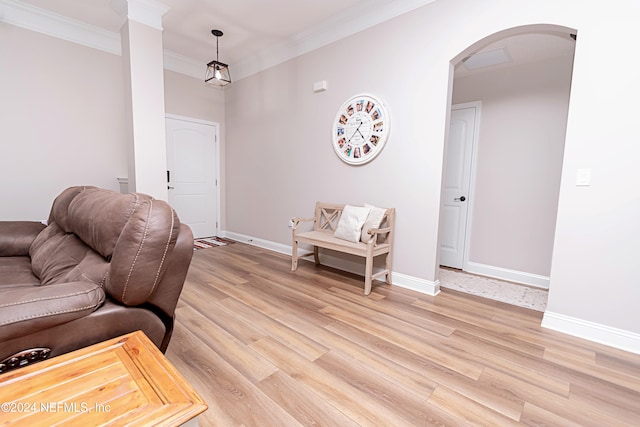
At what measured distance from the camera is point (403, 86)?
292 centimetres

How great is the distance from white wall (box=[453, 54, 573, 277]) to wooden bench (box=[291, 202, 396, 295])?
4.75ft

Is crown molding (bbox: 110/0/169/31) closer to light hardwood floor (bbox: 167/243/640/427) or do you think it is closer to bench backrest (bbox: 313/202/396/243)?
bench backrest (bbox: 313/202/396/243)

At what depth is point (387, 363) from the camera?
1739 millimetres

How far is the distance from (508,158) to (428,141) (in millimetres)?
1363

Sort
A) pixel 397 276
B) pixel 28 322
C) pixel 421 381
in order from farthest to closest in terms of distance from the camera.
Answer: pixel 397 276 → pixel 421 381 → pixel 28 322

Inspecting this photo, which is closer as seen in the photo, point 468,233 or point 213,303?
point 213,303

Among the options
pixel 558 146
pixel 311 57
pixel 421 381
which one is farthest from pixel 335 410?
pixel 311 57

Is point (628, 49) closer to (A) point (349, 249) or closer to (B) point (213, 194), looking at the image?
(A) point (349, 249)

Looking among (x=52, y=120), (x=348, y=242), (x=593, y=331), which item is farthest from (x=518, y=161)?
(x=52, y=120)

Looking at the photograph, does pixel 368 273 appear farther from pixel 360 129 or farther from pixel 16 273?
pixel 16 273

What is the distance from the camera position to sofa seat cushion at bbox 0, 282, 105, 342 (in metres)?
0.90

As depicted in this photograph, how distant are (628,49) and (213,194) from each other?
5137 mm

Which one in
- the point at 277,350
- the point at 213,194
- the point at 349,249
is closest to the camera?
the point at 277,350

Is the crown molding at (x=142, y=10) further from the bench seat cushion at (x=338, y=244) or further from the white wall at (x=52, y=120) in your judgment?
the bench seat cushion at (x=338, y=244)
